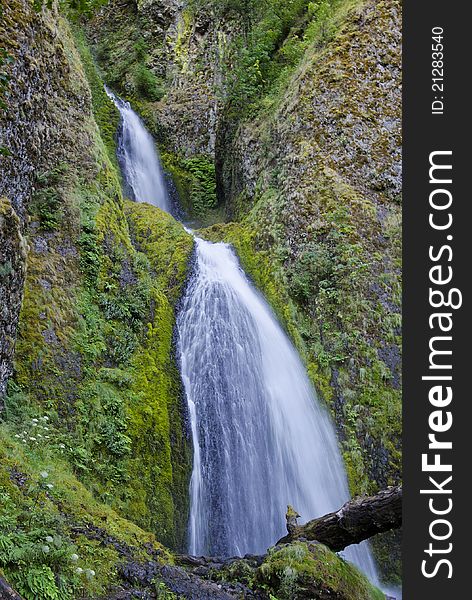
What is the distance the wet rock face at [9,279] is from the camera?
5535 mm

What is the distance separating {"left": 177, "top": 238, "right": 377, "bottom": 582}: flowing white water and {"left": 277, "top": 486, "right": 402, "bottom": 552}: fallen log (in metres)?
1.95

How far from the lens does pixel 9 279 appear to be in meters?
5.72

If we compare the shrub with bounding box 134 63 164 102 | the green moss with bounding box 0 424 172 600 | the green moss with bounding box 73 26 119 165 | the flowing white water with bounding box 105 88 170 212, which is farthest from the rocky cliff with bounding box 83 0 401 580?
the green moss with bounding box 0 424 172 600

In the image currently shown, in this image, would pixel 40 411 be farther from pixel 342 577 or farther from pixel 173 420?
pixel 342 577

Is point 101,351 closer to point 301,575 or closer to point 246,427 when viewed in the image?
point 246,427

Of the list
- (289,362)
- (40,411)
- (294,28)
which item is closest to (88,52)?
(294,28)

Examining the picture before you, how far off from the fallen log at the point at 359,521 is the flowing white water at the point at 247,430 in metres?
1.95

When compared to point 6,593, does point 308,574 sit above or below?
below

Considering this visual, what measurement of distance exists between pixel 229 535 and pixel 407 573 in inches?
179

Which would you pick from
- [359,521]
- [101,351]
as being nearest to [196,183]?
[101,351]

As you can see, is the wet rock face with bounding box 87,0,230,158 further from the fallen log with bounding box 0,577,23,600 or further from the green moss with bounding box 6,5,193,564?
the fallen log with bounding box 0,577,23,600

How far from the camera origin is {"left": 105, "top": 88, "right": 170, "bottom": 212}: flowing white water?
1562 cm

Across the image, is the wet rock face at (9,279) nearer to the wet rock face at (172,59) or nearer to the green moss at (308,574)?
the green moss at (308,574)

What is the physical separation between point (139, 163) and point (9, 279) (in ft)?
38.3
